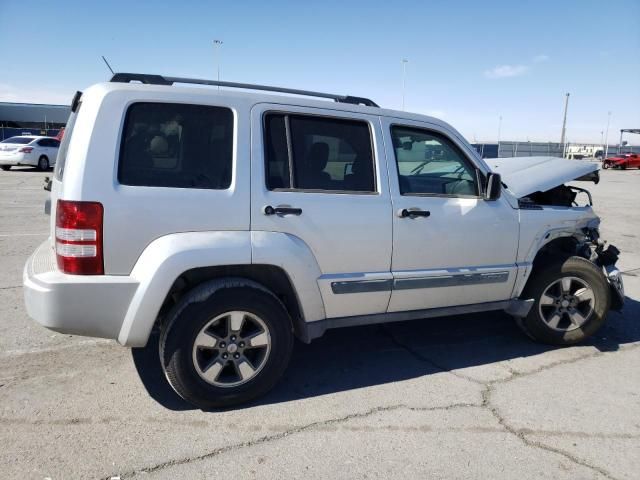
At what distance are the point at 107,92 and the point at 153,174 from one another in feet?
1.71

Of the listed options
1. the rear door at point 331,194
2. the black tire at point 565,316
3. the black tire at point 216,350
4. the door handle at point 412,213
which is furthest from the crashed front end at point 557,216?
the black tire at point 216,350

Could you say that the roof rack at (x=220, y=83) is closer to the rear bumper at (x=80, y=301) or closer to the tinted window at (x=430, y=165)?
the tinted window at (x=430, y=165)

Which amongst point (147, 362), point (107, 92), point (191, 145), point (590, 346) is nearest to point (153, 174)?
point (191, 145)

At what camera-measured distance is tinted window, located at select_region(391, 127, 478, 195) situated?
351 centimetres

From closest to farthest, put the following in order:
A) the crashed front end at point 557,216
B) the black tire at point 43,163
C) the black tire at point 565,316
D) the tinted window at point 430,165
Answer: the tinted window at point 430,165, the crashed front end at point 557,216, the black tire at point 565,316, the black tire at point 43,163

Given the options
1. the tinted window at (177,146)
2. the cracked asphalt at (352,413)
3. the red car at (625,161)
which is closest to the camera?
the cracked asphalt at (352,413)

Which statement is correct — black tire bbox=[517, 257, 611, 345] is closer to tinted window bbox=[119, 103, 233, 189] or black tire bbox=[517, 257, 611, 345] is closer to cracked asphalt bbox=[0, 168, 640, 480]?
cracked asphalt bbox=[0, 168, 640, 480]

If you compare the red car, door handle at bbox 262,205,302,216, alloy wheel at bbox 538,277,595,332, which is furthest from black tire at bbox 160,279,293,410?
the red car

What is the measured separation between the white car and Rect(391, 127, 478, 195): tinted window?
20195 mm

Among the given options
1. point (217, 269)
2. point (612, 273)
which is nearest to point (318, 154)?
point (217, 269)

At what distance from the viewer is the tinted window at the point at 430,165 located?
3.51 meters

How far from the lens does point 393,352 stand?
3979 mm

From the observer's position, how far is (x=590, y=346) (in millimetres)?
4242

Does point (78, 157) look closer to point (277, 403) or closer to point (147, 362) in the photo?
point (147, 362)
